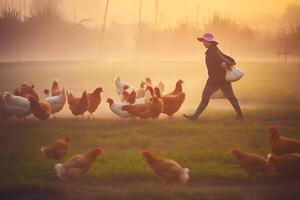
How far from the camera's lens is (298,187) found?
210 inches

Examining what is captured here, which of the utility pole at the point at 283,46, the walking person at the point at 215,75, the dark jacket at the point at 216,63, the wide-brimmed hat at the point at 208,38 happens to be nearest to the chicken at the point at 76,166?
the walking person at the point at 215,75

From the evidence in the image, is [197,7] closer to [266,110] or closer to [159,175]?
[266,110]

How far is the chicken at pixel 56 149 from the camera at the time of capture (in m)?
5.50

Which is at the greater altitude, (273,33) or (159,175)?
(273,33)

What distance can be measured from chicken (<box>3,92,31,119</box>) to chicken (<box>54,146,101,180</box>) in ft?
2.33

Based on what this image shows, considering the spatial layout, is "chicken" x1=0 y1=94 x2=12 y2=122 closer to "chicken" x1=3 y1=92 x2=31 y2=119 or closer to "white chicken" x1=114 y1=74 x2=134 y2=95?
"chicken" x1=3 y1=92 x2=31 y2=119

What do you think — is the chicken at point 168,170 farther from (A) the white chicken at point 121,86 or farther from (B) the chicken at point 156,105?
(A) the white chicken at point 121,86

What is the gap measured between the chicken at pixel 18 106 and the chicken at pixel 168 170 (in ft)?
3.95

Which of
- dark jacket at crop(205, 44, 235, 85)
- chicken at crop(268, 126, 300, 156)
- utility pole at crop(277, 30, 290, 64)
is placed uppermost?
utility pole at crop(277, 30, 290, 64)

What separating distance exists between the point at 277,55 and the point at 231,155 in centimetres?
109

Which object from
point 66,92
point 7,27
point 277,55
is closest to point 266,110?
point 277,55

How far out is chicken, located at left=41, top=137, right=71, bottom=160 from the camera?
217 inches

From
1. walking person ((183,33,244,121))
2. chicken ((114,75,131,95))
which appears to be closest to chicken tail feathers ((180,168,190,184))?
walking person ((183,33,244,121))

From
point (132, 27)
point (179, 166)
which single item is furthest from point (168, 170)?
point (132, 27)
